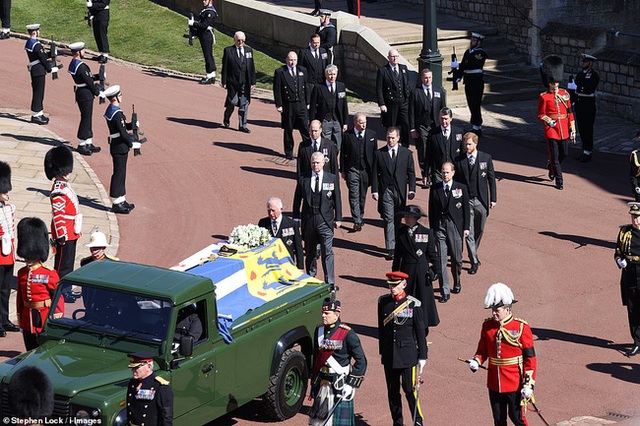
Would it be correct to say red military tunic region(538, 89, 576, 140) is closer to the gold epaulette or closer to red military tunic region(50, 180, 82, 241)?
red military tunic region(50, 180, 82, 241)

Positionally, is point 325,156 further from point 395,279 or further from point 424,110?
point 395,279

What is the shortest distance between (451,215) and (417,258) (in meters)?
1.87

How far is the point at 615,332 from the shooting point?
52.2ft

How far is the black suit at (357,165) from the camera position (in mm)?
19469

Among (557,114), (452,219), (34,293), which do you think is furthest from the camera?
(557,114)

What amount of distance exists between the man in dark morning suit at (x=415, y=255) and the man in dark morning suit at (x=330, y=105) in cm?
653

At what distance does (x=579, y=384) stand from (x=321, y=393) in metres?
3.72

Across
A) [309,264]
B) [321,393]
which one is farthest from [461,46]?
[321,393]

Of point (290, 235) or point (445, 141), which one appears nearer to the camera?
point (290, 235)

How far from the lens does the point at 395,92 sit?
22.7 metres

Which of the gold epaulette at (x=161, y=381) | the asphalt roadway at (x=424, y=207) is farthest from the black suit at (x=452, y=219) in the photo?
the gold epaulette at (x=161, y=381)

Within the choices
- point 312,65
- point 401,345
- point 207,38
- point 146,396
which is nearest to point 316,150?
point 312,65

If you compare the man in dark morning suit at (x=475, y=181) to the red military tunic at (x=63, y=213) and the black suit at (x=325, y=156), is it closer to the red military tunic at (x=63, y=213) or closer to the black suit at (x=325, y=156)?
the black suit at (x=325, y=156)

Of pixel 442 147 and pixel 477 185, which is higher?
pixel 442 147
